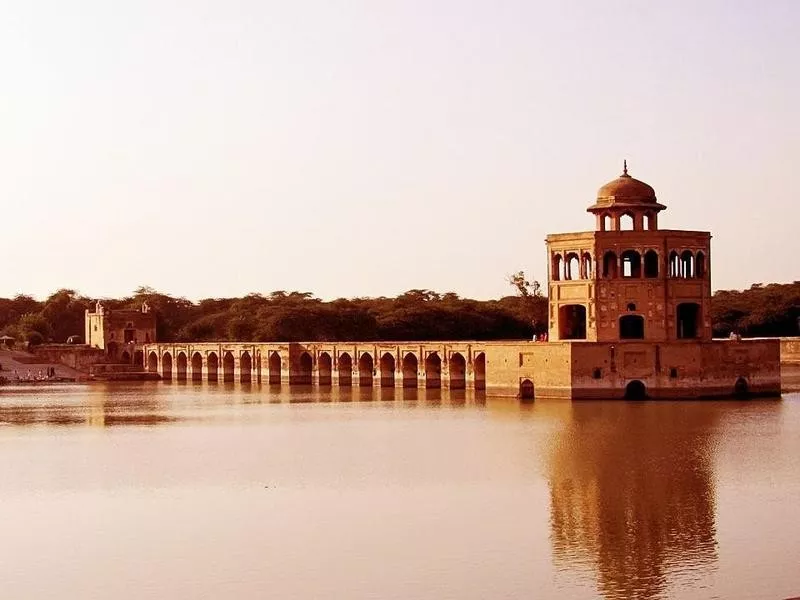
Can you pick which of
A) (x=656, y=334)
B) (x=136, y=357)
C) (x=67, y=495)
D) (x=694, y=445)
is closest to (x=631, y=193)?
(x=656, y=334)

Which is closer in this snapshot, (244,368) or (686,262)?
(686,262)

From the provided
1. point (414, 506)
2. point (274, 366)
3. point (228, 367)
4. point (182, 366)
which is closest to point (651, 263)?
point (274, 366)

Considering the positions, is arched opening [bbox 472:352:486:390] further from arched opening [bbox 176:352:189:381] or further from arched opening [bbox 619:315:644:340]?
arched opening [bbox 176:352:189:381]

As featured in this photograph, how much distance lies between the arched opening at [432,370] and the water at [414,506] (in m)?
11.2

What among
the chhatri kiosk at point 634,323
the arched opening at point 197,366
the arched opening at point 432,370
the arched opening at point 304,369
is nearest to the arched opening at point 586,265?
the chhatri kiosk at point 634,323

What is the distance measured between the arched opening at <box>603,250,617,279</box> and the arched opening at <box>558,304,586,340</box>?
1.44 m

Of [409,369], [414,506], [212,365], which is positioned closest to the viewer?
[414,506]

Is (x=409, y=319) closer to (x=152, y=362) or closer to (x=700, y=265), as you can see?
(x=152, y=362)

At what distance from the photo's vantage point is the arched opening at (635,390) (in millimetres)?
37000

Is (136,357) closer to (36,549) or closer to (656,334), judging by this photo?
(656,334)

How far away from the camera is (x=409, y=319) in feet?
198

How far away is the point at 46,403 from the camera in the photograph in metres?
44.5

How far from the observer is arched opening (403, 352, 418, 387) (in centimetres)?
4725

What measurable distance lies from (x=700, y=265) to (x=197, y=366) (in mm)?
27824
